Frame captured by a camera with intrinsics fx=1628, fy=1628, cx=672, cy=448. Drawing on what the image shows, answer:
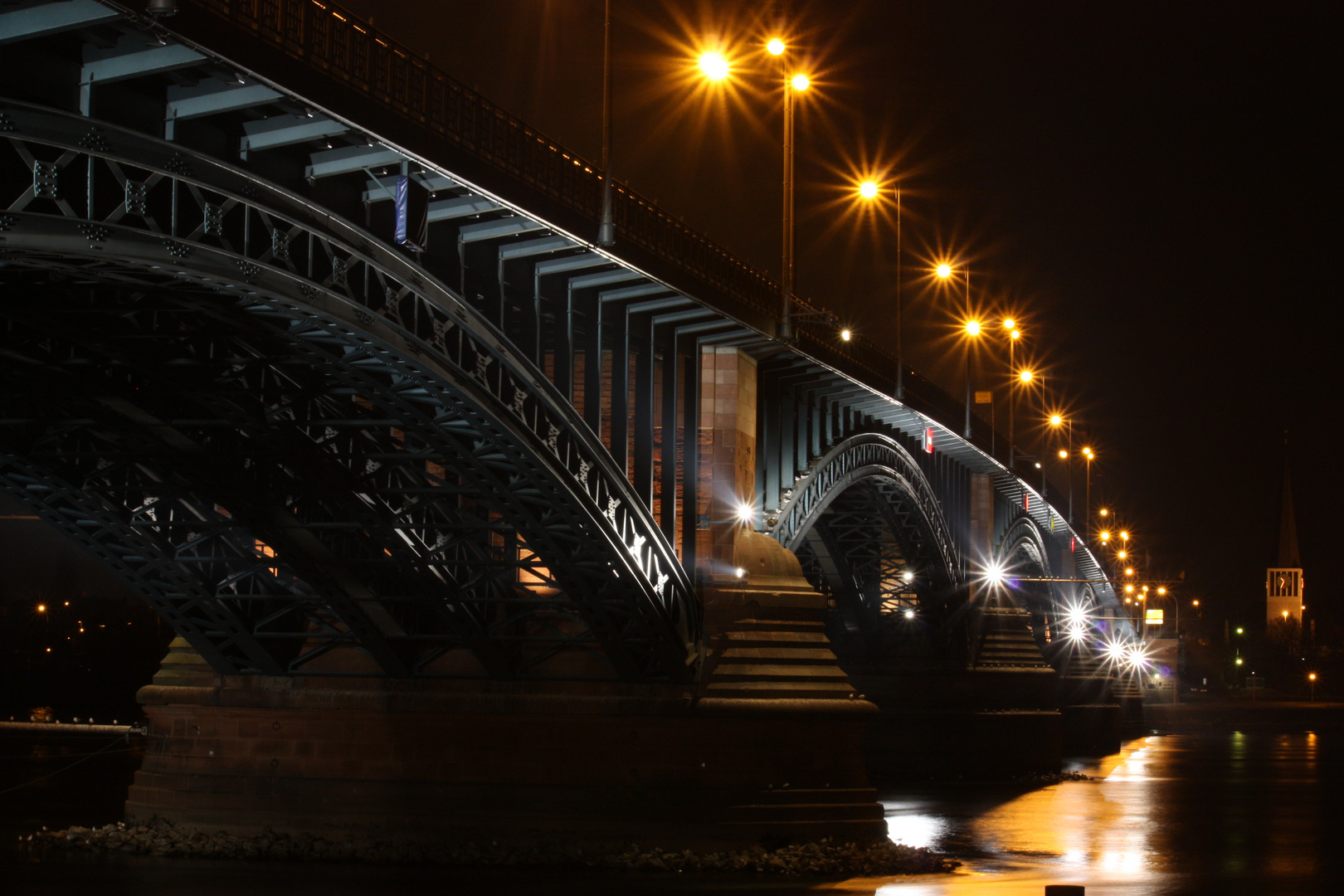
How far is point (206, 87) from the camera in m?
17.5

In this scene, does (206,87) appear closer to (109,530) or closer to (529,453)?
(529,453)

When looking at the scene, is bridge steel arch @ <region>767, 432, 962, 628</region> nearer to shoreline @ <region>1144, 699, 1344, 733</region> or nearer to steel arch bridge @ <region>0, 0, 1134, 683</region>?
steel arch bridge @ <region>0, 0, 1134, 683</region>

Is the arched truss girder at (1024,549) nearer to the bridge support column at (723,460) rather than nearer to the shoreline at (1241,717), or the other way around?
the shoreline at (1241,717)

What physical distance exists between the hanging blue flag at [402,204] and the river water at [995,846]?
1049 cm

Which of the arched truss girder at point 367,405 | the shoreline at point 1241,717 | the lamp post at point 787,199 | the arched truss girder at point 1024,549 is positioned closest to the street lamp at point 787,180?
the lamp post at point 787,199

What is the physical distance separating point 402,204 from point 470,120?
2.14m

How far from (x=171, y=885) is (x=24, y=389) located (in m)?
7.95

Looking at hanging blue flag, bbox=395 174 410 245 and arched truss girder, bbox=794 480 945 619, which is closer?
hanging blue flag, bbox=395 174 410 245

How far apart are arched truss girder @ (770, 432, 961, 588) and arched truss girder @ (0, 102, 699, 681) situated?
660 cm

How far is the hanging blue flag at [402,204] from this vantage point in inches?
803

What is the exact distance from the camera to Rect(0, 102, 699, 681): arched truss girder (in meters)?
16.5

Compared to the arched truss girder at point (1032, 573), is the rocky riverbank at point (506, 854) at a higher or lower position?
lower

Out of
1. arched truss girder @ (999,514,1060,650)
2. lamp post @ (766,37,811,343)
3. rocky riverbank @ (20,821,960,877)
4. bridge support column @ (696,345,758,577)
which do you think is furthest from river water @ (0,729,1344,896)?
lamp post @ (766,37,811,343)

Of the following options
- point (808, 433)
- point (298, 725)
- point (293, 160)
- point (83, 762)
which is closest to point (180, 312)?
point (293, 160)
